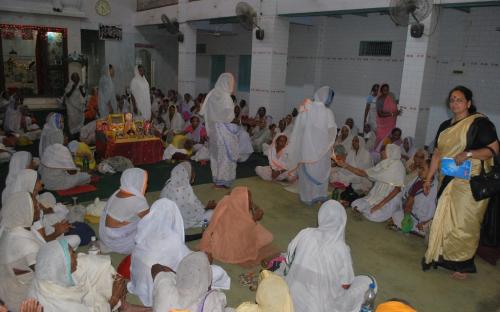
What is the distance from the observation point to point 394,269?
13.2 feet

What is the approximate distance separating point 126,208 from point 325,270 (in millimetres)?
1896

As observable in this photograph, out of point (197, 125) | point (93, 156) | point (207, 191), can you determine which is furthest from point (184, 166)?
point (197, 125)

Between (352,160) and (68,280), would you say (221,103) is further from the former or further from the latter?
(68,280)

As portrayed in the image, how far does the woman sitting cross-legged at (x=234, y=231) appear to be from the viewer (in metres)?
3.86

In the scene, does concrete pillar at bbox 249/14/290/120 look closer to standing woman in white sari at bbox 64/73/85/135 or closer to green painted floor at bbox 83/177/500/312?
standing woman in white sari at bbox 64/73/85/135

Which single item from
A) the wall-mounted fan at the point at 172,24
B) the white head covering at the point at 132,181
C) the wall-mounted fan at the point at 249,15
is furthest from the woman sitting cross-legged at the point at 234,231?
the wall-mounted fan at the point at 172,24

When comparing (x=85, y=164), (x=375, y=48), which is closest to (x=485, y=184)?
(x=85, y=164)

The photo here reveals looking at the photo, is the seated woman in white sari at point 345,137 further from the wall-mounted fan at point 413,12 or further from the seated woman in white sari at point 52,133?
the seated woman in white sari at point 52,133

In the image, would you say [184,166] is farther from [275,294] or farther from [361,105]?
[361,105]

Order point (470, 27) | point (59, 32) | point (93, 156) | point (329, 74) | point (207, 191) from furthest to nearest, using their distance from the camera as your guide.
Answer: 1. point (59, 32)
2. point (329, 74)
3. point (470, 27)
4. point (93, 156)
5. point (207, 191)

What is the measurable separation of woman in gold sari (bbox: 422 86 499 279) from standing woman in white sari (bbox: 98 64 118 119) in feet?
23.4

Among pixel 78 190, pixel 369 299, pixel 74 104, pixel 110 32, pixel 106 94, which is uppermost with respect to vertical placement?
pixel 110 32

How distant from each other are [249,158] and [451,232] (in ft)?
15.7

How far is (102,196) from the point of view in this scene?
554 cm
